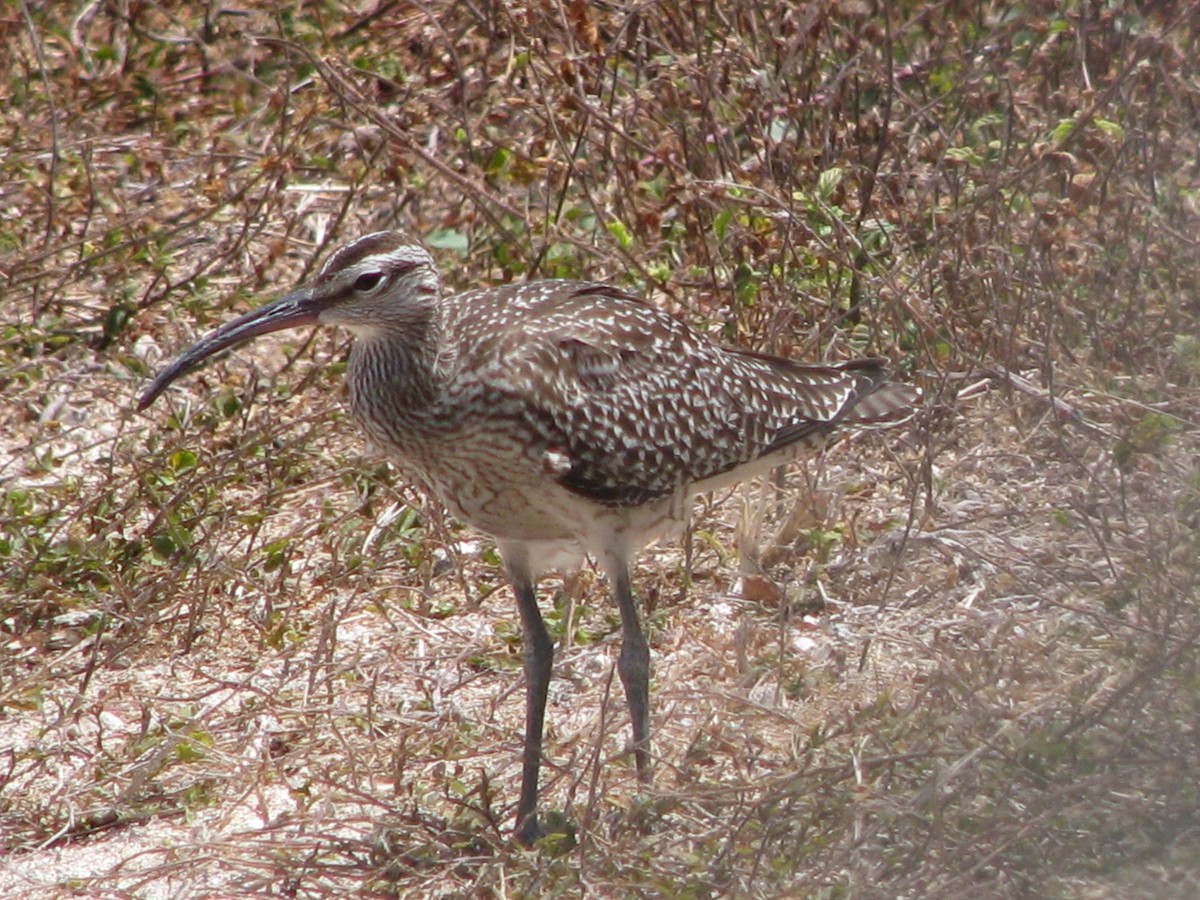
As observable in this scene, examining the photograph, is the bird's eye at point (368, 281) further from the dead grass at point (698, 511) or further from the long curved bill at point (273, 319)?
the dead grass at point (698, 511)

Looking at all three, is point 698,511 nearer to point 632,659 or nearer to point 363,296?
point 632,659

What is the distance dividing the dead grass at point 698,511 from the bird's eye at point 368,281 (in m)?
1.36

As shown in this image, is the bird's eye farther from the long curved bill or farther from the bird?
the long curved bill

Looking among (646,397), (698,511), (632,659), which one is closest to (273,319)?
(646,397)

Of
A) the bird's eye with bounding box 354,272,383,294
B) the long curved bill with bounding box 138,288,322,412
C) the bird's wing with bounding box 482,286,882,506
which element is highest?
the bird's eye with bounding box 354,272,383,294

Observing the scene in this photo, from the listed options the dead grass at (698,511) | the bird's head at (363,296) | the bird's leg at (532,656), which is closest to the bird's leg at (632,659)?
the dead grass at (698,511)

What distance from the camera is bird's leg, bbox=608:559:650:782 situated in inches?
225

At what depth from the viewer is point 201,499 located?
281 inches

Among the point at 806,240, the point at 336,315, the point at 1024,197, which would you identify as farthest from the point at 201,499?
the point at 1024,197

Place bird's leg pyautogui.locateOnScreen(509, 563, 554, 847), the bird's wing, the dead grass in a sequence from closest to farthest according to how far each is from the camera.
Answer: the dead grass < the bird's wing < bird's leg pyautogui.locateOnScreen(509, 563, 554, 847)

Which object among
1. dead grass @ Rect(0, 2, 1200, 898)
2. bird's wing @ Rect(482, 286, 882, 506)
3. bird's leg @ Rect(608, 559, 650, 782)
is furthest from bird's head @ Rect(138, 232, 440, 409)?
dead grass @ Rect(0, 2, 1200, 898)

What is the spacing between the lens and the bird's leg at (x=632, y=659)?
572cm

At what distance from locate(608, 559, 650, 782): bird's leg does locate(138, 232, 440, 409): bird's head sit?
39.4 inches

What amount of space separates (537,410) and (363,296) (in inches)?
24.3
